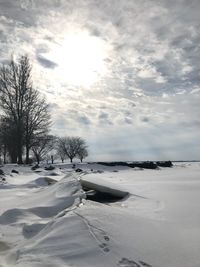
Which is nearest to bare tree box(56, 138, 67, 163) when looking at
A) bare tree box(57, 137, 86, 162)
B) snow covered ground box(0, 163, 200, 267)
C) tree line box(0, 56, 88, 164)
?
bare tree box(57, 137, 86, 162)

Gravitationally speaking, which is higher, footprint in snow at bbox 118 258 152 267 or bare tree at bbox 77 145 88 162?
bare tree at bbox 77 145 88 162

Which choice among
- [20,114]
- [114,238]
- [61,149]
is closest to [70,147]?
[61,149]

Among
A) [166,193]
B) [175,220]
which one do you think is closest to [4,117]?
[166,193]

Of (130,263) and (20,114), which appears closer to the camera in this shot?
(130,263)

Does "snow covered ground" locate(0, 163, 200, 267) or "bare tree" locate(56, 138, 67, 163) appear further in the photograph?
"bare tree" locate(56, 138, 67, 163)

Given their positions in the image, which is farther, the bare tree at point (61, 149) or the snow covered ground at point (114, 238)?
the bare tree at point (61, 149)

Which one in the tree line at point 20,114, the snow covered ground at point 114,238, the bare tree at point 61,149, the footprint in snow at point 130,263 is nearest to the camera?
the footprint in snow at point 130,263

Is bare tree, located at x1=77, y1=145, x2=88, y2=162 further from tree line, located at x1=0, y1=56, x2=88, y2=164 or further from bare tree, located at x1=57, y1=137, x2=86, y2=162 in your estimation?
tree line, located at x1=0, y1=56, x2=88, y2=164

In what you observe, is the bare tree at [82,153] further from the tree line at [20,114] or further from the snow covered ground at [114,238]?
the snow covered ground at [114,238]

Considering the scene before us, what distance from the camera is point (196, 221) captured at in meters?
3.63

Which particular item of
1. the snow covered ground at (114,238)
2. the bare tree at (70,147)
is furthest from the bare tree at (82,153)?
the snow covered ground at (114,238)

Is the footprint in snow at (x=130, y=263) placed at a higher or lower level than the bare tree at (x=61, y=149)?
lower

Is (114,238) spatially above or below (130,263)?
above

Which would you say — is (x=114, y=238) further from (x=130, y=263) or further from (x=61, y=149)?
(x=61, y=149)
